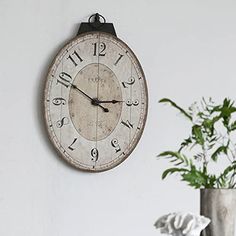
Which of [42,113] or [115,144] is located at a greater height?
[42,113]

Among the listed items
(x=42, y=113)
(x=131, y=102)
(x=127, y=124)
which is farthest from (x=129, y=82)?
(x=42, y=113)

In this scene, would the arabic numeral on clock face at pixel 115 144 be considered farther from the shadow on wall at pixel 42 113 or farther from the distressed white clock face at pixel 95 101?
the shadow on wall at pixel 42 113

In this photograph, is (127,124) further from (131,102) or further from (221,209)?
(221,209)

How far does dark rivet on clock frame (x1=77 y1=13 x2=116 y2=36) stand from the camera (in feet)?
10.8

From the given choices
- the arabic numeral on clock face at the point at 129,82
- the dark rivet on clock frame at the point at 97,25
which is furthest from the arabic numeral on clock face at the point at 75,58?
the arabic numeral on clock face at the point at 129,82

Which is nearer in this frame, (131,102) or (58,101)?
(58,101)

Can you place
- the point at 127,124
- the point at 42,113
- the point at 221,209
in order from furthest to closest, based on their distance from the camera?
the point at 127,124, the point at 42,113, the point at 221,209

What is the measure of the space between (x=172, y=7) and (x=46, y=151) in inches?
36.1

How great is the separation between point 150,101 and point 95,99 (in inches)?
10.9

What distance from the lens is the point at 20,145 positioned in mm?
3184

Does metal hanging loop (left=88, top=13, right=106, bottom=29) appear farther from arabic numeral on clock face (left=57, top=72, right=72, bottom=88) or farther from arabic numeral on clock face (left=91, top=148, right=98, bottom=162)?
arabic numeral on clock face (left=91, top=148, right=98, bottom=162)

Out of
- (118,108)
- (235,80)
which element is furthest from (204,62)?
(118,108)

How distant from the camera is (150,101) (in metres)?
3.41

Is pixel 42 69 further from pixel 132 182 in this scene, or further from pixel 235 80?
pixel 235 80
